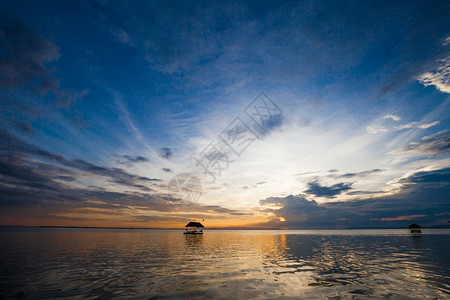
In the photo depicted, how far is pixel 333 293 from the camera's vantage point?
11.9m

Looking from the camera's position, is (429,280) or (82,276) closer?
(429,280)

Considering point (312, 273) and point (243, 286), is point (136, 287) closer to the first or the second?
point (243, 286)

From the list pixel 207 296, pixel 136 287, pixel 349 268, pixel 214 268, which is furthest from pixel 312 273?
pixel 136 287

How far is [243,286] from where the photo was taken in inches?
528

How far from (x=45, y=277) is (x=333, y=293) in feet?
62.1

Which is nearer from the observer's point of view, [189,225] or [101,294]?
[101,294]

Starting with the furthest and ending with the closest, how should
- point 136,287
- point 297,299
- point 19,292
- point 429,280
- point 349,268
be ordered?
point 349,268, point 429,280, point 136,287, point 19,292, point 297,299

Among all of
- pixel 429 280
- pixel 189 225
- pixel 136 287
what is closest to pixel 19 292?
pixel 136 287

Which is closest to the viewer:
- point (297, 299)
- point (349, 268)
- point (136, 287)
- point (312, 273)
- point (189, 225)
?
point (297, 299)

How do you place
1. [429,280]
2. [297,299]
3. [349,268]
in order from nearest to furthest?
[297,299] → [429,280] → [349,268]

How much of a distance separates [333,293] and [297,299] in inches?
96.0

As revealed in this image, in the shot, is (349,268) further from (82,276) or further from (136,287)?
(82,276)

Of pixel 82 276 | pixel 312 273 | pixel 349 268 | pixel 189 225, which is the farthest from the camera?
pixel 189 225

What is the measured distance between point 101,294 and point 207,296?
570 centimetres
